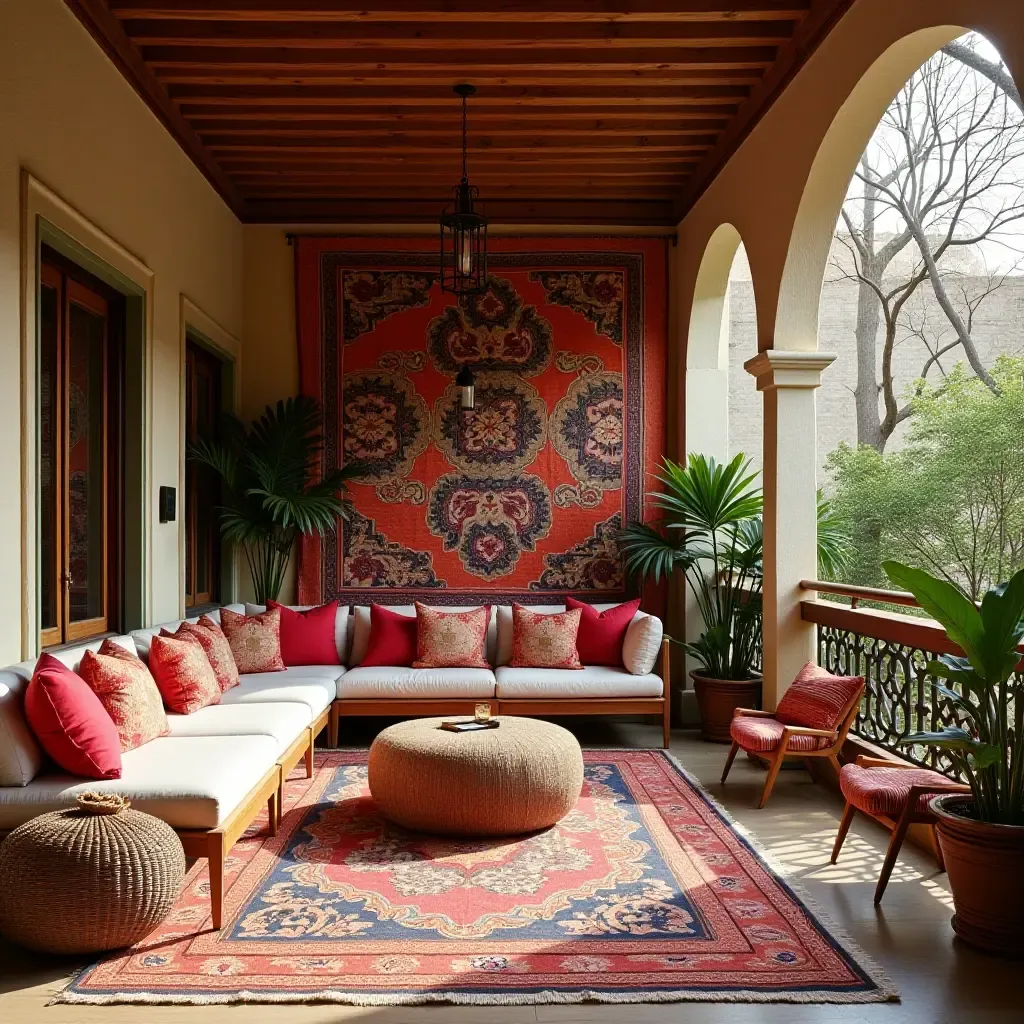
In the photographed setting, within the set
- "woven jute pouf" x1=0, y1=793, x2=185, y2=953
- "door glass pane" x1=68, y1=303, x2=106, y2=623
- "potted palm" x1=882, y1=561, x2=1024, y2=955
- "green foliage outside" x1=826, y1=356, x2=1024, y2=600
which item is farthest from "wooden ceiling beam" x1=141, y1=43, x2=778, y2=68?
"green foliage outside" x1=826, y1=356, x2=1024, y2=600

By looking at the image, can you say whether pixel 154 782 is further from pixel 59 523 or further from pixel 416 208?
pixel 416 208

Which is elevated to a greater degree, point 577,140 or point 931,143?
point 931,143

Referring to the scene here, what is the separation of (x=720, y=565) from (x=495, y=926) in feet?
13.3

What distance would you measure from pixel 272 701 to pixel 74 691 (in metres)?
1.77

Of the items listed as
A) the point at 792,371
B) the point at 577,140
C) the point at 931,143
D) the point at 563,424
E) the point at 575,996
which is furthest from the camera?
the point at 931,143

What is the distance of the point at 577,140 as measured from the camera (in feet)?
21.0

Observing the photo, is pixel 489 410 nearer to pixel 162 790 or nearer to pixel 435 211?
pixel 435 211

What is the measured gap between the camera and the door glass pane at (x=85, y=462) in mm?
4848

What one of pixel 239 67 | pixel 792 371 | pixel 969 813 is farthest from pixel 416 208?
pixel 969 813

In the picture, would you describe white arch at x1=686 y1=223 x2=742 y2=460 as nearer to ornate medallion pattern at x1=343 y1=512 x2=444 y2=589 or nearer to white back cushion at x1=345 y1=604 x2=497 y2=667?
white back cushion at x1=345 y1=604 x2=497 y2=667

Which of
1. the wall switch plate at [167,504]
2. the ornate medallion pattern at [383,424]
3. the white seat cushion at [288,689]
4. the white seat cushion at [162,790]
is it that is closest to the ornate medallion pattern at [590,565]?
the ornate medallion pattern at [383,424]

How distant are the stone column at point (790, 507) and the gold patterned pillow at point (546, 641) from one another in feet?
4.46

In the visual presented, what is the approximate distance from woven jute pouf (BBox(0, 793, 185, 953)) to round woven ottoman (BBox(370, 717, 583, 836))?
1387 mm

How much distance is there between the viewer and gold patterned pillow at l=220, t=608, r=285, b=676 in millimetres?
6113
